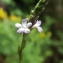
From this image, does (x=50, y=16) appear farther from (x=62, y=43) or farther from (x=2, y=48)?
(x=2, y=48)

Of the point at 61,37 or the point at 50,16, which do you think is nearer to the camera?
the point at 61,37

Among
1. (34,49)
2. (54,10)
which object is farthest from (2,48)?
(54,10)

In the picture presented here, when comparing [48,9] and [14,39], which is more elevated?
[48,9]

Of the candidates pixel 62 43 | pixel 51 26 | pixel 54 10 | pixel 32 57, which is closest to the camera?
pixel 32 57

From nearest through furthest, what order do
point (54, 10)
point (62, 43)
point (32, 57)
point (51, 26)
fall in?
point (32, 57), point (62, 43), point (51, 26), point (54, 10)

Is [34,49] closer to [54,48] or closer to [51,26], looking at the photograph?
[54,48]

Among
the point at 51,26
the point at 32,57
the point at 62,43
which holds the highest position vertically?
the point at 51,26

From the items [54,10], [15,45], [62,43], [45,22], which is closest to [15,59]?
[15,45]
